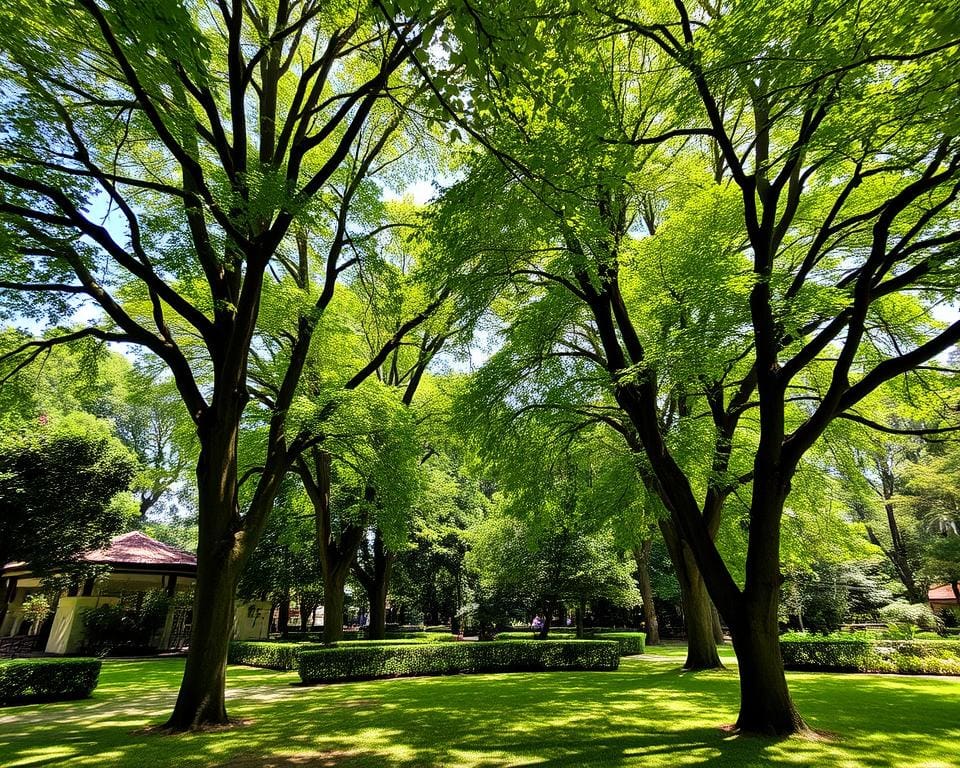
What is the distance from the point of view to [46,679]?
10719mm

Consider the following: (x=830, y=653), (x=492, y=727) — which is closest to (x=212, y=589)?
(x=492, y=727)

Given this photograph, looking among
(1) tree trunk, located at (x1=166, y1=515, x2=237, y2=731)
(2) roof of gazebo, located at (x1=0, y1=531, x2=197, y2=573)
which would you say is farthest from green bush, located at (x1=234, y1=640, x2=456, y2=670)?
(1) tree trunk, located at (x1=166, y1=515, x2=237, y2=731)

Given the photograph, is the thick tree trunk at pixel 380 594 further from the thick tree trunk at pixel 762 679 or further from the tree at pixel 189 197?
the thick tree trunk at pixel 762 679

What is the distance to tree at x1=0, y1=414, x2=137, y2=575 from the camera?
1421cm

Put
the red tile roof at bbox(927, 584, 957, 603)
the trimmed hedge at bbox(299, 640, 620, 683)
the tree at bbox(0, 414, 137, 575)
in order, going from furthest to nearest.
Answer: the red tile roof at bbox(927, 584, 957, 603)
the tree at bbox(0, 414, 137, 575)
the trimmed hedge at bbox(299, 640, 620, 683)

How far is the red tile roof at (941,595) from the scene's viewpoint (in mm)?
35094

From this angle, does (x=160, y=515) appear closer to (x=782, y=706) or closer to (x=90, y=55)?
(x=90, y=55)

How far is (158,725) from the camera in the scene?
7.64 m

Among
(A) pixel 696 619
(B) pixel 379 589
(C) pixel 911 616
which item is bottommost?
(C) pixel 911 616

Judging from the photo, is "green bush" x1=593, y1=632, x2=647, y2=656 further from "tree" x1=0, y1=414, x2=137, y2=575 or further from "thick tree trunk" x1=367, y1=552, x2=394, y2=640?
"tree" x1=0, y1=414, x2=137, y2=575

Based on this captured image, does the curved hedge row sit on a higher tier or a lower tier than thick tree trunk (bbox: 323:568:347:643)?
lower

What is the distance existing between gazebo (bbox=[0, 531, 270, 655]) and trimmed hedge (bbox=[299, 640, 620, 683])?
10257 mm

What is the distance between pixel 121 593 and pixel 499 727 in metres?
23.0

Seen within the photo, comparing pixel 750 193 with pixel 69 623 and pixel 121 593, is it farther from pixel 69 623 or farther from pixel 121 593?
pixel 121 593
